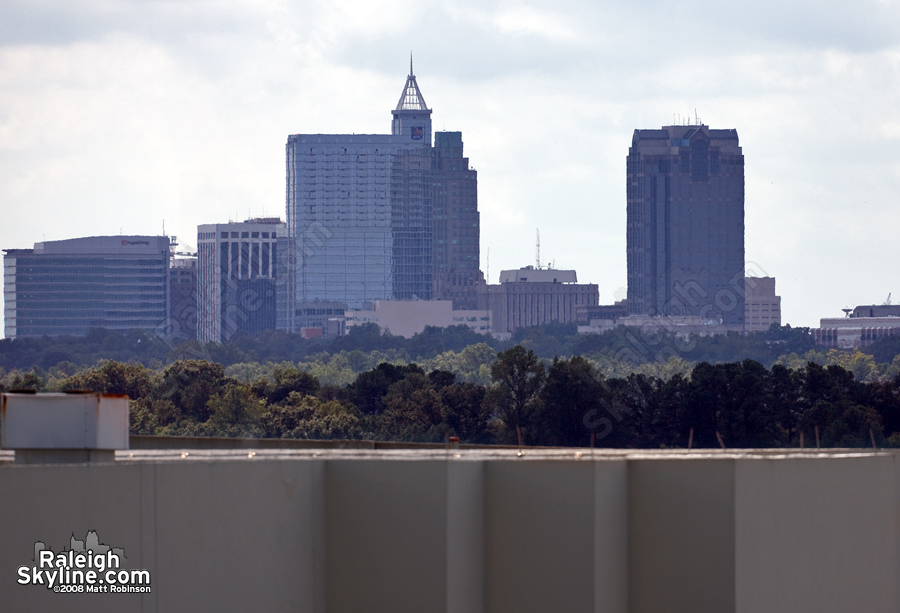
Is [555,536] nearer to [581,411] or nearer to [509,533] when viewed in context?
[509,533]

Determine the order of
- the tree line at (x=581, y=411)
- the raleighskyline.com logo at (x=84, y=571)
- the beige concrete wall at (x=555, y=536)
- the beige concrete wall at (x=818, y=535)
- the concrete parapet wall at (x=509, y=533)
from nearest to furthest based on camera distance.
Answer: the raleighskyline.com logo at (x=84, y=571), the concrete parapet wall at (x=509, y=533), the beige concrete wall at (x=555, y=536), the beige concrete wall at (x=818, y=535), the tree line at (x=581, y=411)

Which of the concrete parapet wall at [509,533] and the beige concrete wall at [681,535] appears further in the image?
the beige concrete wall at [681,535]

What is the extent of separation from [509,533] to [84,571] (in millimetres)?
6635

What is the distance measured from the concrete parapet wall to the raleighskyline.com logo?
128 cm

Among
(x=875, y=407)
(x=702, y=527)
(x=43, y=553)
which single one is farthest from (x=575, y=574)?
(x=875, y=407)

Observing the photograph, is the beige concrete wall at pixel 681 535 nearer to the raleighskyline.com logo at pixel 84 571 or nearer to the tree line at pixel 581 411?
the raleighskyline.com logo at pixel 84 571

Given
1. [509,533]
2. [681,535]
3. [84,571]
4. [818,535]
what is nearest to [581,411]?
[818,535]

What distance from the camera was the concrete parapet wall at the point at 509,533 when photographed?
20172mm

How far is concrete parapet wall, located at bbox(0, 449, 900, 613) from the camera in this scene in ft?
66.2

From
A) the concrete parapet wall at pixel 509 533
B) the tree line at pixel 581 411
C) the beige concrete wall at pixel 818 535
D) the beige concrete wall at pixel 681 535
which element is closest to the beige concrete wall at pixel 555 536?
the concrete parapet wall at pixel 509 533

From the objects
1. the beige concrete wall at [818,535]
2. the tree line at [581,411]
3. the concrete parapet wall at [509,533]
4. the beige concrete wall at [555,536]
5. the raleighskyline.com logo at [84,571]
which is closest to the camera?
the raleighskyline.com logo at [84,571]

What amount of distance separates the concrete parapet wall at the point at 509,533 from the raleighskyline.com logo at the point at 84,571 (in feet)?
4.19

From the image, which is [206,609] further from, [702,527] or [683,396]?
[683,396]

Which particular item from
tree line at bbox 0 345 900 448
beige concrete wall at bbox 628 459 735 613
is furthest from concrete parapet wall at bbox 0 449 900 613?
tree line at bbox 0 345 900 448
